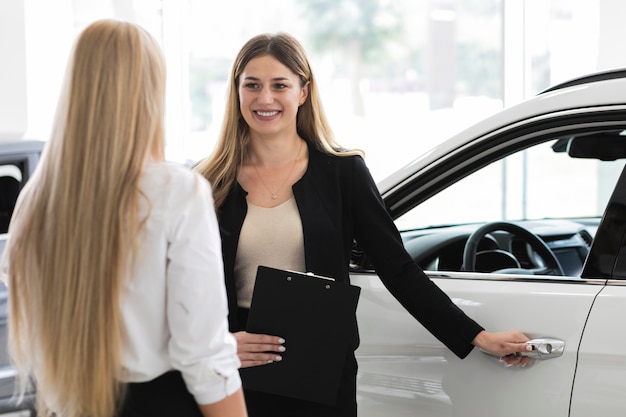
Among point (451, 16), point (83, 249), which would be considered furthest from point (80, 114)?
point (451, 16)

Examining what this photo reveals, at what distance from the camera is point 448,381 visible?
2789mm

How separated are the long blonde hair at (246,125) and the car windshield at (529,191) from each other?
713 centimetres

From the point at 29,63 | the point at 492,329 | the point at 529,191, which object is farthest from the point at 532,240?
the point at 529,191

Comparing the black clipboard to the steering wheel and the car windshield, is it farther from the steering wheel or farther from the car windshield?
the car windshield

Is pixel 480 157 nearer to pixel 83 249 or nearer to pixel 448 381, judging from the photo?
pixel 448 381

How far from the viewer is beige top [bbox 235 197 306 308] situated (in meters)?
2.63

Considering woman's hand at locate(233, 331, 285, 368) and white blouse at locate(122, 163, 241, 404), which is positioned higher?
white blouse at locate(122, 163, 241, 404)

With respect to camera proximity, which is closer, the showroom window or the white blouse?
the white blouse

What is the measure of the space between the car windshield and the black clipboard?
7378mm

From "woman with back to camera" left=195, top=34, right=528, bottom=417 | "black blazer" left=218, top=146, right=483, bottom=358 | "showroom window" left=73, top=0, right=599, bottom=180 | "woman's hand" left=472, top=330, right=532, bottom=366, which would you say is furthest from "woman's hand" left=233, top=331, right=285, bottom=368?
"showroom window" left=73, top=0, right=599, bottom=180

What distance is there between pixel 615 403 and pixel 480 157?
0.77 m

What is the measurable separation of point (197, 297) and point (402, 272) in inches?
38.4

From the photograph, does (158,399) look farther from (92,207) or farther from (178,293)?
(92,207)

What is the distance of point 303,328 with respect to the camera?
2572 mm
